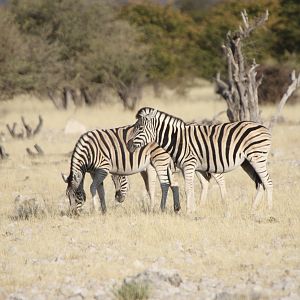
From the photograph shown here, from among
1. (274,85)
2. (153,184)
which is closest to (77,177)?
(153,184)

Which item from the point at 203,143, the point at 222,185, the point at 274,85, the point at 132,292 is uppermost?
the point at 274,85

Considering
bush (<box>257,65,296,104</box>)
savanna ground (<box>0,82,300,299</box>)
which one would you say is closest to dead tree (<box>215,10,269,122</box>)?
savanna ground (<box>0,82,300,299</box>)

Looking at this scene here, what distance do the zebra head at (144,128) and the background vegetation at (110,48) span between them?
645 inches

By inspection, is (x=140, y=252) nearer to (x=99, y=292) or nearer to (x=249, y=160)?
(x=99, y=292)

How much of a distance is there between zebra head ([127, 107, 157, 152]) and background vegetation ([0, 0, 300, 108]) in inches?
645

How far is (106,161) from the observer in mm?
11438

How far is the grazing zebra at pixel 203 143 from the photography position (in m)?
11.1

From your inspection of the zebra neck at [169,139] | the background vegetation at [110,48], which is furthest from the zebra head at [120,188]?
the background vegetation at [110,48]

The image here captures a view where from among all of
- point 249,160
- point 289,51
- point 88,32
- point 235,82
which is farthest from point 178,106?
point 249,160

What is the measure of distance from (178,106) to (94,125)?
9475 millimetres

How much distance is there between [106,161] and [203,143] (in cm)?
145

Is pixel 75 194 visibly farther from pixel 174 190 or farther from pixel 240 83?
pixel 240 83

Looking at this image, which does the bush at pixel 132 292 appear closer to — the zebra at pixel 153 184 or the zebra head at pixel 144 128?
the zebra head at pixel 144 128

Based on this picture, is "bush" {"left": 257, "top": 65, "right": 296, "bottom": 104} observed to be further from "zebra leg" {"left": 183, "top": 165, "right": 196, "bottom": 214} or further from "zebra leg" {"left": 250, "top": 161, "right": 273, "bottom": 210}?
"zebra leg" {"left": 183, "top": 165, "right": 196, "bottom": 214}
